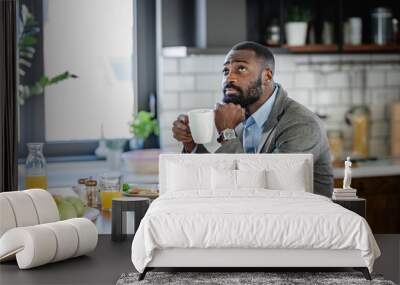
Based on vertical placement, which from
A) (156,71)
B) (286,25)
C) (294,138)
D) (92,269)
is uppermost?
(286,25)

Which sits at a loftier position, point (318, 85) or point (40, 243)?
point (318, 85)

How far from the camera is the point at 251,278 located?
628cm

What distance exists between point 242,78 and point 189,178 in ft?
4.22

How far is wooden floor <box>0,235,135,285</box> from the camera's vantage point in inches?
248

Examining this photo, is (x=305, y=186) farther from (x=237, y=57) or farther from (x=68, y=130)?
(x=68, y=130)

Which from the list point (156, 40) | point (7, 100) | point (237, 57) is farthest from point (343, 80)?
point (7, 100)

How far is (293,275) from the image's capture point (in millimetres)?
6422

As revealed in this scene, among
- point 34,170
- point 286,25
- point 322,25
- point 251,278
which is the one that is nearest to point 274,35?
point 286,25

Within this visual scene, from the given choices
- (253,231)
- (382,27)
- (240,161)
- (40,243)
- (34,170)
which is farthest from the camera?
(382,27)

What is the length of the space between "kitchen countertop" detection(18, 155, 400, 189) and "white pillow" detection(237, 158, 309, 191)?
83 cm

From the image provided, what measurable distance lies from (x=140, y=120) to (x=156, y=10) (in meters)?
1.09

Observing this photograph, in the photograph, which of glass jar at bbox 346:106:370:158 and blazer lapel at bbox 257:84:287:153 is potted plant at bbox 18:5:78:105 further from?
glass jar at bbox 346:106:370:158

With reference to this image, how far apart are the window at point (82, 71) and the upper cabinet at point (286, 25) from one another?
0.50 meters

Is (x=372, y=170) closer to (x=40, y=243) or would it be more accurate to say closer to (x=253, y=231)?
(x=253, y=231)
